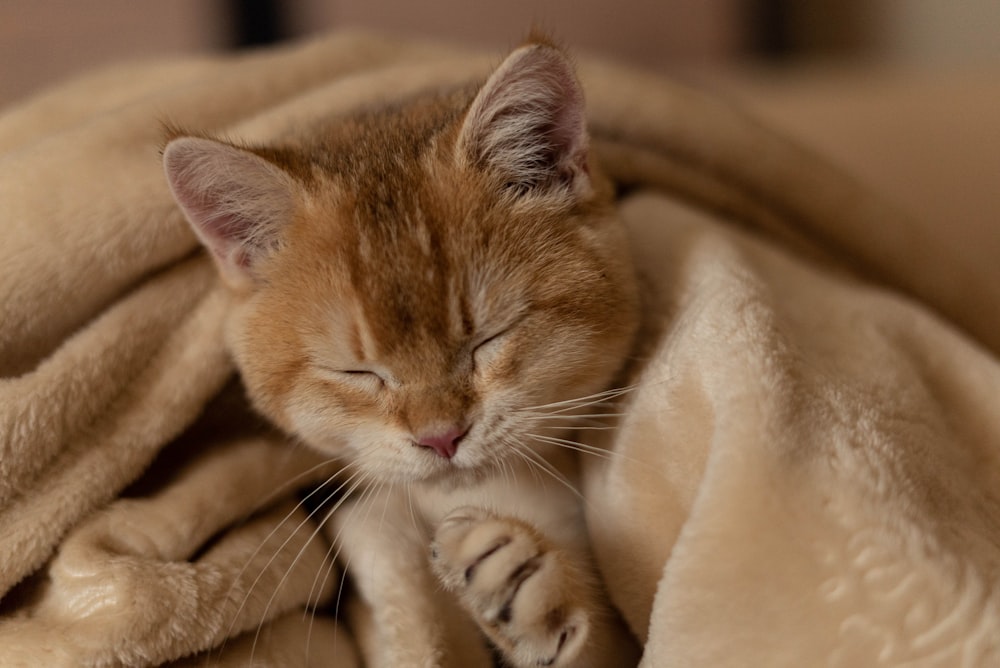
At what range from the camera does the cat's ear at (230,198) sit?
940mm

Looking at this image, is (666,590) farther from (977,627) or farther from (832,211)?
(832,211)

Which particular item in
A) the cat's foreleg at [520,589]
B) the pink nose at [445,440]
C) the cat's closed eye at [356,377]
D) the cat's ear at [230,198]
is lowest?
the cat's foreleg at [520,589]

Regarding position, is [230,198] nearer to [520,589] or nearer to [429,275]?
[429,275]

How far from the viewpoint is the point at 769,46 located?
3420 mm

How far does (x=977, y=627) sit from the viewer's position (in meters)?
0.70

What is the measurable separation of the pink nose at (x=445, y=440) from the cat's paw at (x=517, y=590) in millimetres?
96

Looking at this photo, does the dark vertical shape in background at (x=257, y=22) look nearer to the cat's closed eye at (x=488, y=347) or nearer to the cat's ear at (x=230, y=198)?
the cat's ear at (x=230, y=198)

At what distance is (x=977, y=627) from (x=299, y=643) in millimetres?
680

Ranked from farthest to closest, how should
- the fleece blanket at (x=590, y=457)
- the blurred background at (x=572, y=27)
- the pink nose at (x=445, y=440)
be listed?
1. the blurred background at (x=572, y=27)
2. the pink nose at (x=445, y=440)
3. the fleece blanket at (x=590, y=457)

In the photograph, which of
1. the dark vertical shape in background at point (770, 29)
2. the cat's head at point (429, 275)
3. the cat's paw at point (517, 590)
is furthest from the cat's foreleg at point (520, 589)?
the dark vertical shape in background at point (770, 29)

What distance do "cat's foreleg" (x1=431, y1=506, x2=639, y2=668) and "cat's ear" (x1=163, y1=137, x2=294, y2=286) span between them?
0.42 m

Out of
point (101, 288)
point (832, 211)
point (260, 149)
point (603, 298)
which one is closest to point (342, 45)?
point (260, 149)

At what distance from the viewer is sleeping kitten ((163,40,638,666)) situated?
931mm

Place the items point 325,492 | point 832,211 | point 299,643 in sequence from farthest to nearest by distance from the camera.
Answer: point 832,211 < point 325,492 < point 299,643
